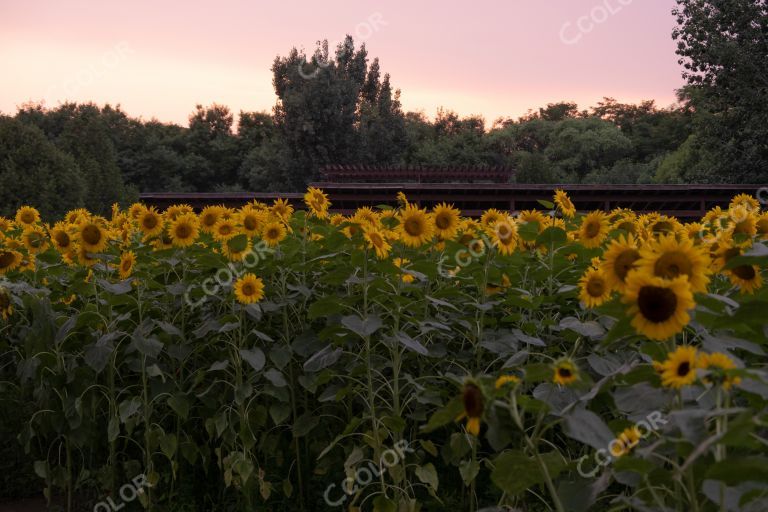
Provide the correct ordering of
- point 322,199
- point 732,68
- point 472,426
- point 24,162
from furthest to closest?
point 24,162, point 732,68, point 322,199, point 472,426

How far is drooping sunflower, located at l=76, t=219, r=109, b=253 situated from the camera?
161 inches

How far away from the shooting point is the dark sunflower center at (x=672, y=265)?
1776 millimetres

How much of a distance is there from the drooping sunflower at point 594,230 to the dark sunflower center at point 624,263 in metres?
1.79

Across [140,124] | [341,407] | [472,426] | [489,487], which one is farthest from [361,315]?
[140,124]

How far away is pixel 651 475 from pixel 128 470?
309cm

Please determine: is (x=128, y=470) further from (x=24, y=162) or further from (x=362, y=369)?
(x=24, y=162)

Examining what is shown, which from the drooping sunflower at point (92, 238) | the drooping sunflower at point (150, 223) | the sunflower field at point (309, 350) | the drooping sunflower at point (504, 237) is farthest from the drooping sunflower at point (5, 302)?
the drooping sunflower at point (504, 237)

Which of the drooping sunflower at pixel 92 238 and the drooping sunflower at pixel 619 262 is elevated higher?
the drooping sunflower at pixel 619 262

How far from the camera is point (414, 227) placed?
12.1 ft

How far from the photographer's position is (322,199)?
194 inches

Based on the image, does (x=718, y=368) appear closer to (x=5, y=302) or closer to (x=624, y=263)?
(x=624, y=263)

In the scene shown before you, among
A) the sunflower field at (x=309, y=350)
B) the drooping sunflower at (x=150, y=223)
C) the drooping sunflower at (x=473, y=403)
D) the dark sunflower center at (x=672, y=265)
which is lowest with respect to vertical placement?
the sunflower field at (x=309, y=350)

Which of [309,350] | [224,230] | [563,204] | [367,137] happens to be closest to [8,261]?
[224,230]

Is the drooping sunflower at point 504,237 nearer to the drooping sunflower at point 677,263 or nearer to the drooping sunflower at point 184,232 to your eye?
the drooping sunflower at point 184,232
